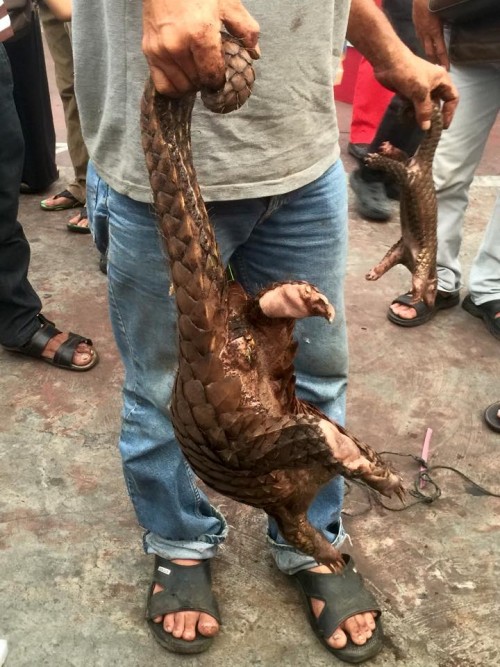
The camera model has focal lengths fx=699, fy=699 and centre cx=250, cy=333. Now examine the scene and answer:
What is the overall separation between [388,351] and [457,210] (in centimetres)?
75

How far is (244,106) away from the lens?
1308 mm

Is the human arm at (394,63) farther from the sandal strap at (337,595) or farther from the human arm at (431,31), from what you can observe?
the human arm at (431,31)

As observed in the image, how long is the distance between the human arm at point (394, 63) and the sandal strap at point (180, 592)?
51.8 inches

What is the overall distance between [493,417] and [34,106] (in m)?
3.18

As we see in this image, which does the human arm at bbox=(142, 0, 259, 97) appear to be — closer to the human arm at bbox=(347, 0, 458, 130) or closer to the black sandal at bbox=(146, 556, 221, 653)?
the human arm at bbox=(347, 0, 458, 130)

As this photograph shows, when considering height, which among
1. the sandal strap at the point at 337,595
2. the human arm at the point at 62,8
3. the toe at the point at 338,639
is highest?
the human arm at the point at 62,8

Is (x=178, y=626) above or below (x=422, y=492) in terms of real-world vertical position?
above

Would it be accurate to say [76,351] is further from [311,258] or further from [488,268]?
[488,268]

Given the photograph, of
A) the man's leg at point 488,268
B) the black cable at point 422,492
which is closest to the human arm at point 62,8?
the man's leg at point 488,268

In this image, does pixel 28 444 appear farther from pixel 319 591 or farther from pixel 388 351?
pixel 388 351

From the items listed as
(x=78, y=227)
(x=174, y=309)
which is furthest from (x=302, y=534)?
(x=78, y=227)

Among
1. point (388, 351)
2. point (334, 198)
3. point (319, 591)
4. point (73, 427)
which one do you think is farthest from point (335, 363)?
point (388, 351)

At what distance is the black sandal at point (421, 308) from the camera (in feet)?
10.9

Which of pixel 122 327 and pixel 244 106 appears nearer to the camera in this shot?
pixel 244 106
